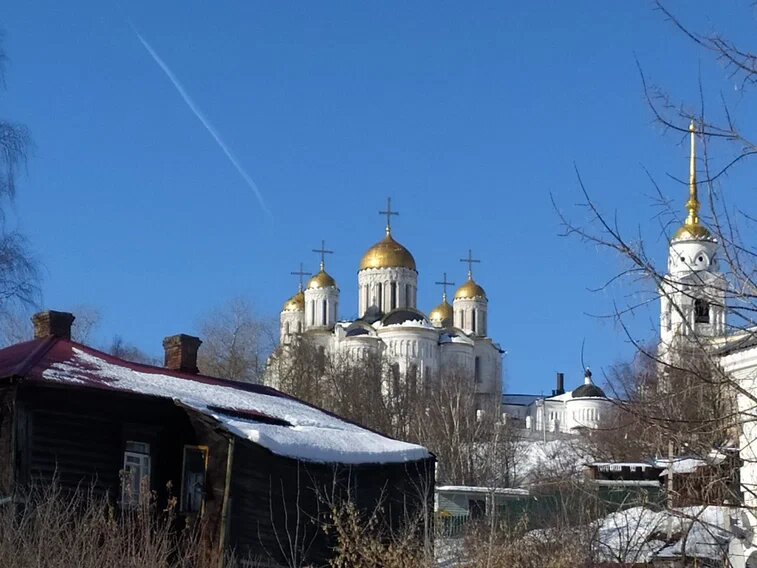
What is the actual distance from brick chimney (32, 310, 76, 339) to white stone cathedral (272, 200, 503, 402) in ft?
179

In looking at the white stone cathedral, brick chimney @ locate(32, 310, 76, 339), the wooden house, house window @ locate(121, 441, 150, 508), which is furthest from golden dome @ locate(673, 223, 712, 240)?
the white stone cathedral

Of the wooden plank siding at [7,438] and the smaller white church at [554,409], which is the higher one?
the smaller white church at [554,409]

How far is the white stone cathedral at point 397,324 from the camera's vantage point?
7875 centimetres

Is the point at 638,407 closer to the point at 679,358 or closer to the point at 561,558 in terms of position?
the point at 679,358

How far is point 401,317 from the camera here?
264ft

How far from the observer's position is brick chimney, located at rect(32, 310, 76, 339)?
66.9ft

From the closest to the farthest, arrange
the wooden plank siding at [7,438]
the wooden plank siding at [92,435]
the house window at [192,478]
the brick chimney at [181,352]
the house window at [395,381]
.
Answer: the wooden plank siding at [7,438], the wooden plank siding at [92,435], the house window at [192,478], the brick chimney at [181,352], the house window at [395,381]

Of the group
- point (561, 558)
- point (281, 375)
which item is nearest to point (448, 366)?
point (281, 375)

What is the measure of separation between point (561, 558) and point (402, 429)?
39239 mm

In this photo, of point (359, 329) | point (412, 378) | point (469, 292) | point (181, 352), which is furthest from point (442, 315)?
point (181, 352)

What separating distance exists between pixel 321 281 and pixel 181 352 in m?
61.3

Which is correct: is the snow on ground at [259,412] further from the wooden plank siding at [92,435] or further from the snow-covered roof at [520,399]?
the snow-covered roof at [520,399]

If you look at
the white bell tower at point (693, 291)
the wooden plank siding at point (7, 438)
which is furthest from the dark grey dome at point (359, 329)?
the white bell tower at point (693, 291)

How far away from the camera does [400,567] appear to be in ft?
41.0
